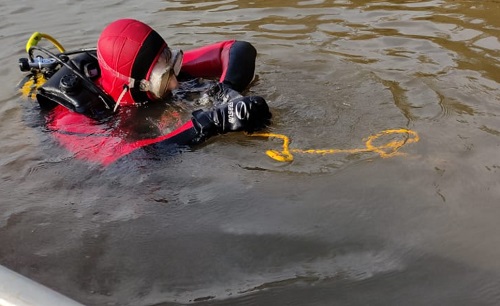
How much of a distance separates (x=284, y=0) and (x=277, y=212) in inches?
173

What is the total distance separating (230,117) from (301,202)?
0.84m

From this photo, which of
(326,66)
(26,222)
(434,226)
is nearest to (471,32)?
(326,66)

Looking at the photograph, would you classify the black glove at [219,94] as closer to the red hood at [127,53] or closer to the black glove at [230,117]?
the black glove at [230,117]

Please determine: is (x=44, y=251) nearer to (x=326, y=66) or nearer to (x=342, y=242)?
(x=342, y=242)

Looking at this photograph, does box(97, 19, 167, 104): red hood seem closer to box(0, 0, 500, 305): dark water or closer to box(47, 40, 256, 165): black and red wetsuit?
box(47, 40, 256, 165): black and red wetsuit

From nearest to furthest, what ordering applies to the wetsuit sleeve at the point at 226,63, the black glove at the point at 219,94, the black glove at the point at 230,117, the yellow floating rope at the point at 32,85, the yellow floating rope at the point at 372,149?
the yellow floating rope at the point at 372,149 → the black glove at the point at 230,117 → the black glove at the point at 219,94 → the wetsuit sleeve at the point at 226,63 → the yellow floating rope at the point at 32,85

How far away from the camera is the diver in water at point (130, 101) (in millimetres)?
3465

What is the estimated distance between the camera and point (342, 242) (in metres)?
2.54

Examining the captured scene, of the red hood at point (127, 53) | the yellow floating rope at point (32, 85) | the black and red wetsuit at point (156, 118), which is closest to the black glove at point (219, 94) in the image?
the black and red wetsuit at point (156, 118)

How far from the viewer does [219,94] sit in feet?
12.7

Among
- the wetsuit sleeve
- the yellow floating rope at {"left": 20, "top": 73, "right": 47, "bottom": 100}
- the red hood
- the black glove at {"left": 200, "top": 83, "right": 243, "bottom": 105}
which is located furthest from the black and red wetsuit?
the yellow floating rope at {"left": 20, "top": 73, "right": 47, "bottom": 100}

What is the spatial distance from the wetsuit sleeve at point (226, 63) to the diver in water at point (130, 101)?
15mm

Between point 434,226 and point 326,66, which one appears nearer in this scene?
point 434,226

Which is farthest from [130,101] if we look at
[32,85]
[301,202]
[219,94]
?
[301,202]
